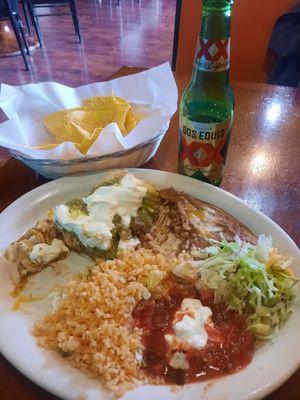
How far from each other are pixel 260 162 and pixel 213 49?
0.51 meters

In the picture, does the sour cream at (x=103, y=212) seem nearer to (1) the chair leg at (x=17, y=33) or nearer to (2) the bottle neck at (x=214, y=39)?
(2) the bottle neck at (x=214, y=39)

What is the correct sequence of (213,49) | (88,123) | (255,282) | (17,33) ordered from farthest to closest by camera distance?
(17,33), (88,123), (213,49), (255,282)

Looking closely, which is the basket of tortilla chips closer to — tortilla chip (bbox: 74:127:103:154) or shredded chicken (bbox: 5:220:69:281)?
tortilla chip (bbox: 74:127:103:154)

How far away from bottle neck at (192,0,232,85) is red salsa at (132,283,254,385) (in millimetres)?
586

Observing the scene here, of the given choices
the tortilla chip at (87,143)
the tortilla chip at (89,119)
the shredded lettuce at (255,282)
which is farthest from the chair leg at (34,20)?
the shredded lettuce at (255,282)

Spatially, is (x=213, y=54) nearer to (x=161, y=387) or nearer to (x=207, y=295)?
(x=207, y=295)

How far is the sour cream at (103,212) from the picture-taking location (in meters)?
0.91

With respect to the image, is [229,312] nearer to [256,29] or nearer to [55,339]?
[55,339]

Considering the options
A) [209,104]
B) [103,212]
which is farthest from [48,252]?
[209,104]

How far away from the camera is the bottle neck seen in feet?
2.92

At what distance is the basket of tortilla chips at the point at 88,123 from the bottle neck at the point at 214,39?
9.3 inches

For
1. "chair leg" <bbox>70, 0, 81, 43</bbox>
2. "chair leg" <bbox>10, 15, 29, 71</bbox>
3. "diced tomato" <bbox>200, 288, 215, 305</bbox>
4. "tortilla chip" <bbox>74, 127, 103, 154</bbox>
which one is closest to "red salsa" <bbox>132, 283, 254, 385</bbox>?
"diced tomato" <bbox>200, 288, 215, 305</bbox>

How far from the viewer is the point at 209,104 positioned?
1083mm

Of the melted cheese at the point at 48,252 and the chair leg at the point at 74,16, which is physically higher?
the melted cheese at the point at 48,252
